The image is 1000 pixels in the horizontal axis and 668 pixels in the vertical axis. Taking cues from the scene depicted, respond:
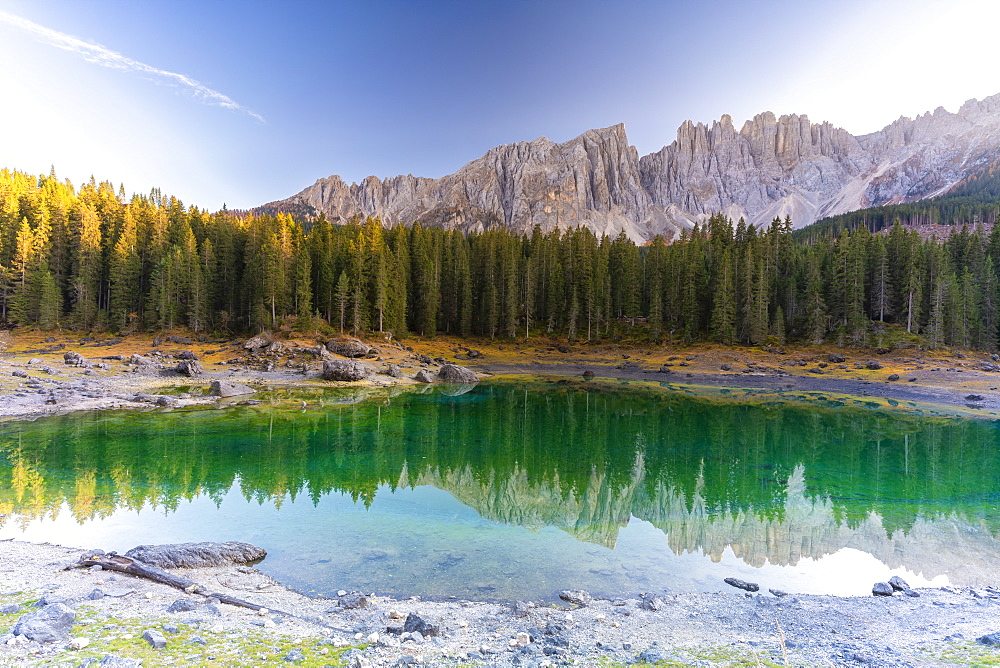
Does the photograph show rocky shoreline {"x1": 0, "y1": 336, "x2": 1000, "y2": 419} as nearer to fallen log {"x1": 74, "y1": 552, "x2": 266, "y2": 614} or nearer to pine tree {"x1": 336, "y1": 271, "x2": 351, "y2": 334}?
pine tree {"x1": 336, "y1": 271, "x2": 351, "y2": 334}

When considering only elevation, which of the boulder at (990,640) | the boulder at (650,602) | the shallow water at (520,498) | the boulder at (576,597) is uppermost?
the boulder at (990,640)

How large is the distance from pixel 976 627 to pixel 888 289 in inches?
3187

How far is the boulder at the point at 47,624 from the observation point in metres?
6.04

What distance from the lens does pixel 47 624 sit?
639 cm

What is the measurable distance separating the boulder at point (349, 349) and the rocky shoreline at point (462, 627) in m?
47.2

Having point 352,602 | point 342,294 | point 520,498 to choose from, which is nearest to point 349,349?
point 342,294

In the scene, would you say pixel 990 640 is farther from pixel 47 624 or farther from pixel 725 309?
pixel 725 309

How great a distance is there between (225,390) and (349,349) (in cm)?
1991

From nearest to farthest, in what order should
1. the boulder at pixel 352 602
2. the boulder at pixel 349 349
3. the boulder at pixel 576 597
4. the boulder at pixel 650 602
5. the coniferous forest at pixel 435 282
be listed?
1. the boulder at pixel 352 602
2. the boulder at pixel 650 602
3. the boulder at pixel 576 597
4. the boulder at pixel 349 349
5. the coniferous forest at pixel 435 282

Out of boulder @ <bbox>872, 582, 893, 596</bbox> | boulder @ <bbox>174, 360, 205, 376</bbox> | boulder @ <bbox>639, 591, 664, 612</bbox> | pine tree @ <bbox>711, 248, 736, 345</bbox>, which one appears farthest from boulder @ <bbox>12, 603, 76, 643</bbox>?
pine tree @ <bbox>711, 248, 736, 345</bbox>

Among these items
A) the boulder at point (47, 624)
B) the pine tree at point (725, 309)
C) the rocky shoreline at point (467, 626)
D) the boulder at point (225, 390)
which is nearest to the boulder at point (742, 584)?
the rocky shoreline at point (467, 626)

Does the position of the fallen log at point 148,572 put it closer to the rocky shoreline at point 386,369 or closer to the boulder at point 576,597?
the boulder at point 576,597

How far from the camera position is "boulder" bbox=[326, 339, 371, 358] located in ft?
186

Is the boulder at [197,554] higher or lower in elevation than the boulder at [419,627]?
lower
